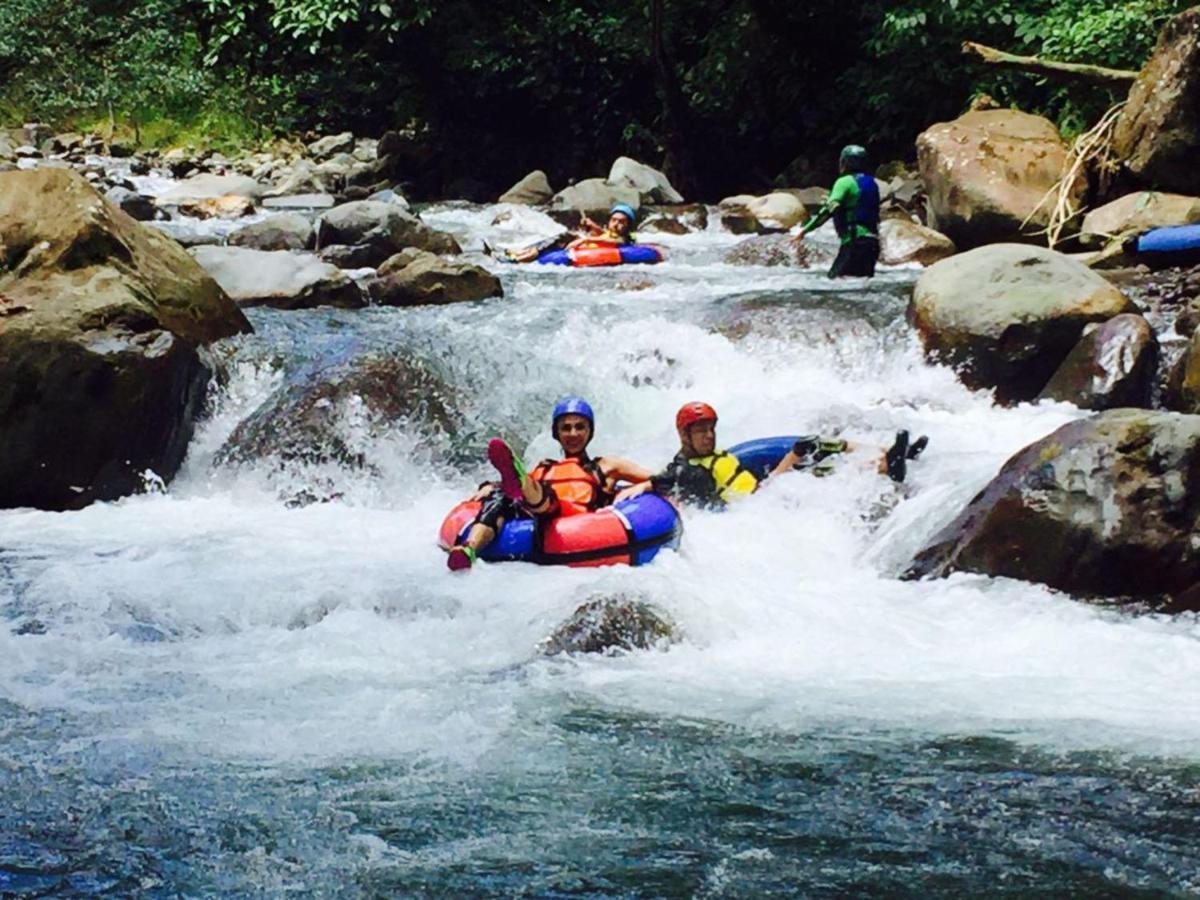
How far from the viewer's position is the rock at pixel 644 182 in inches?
655

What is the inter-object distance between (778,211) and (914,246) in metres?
3.05

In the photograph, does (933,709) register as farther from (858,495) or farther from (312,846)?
(858,495)

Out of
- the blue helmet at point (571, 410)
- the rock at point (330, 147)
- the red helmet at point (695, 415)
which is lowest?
the red helmet at point (695, 415)

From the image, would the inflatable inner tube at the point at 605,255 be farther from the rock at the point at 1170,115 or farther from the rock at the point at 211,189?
the rock at the point at 211,189

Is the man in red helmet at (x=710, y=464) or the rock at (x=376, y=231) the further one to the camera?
the rock at (x=376, y=231)

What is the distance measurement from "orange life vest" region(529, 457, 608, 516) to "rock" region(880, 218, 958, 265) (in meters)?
6.34

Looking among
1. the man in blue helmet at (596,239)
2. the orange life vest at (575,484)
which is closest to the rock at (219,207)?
the man in blue helmet at (596,239)

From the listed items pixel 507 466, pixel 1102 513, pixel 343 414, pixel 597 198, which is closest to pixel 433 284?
pixel 343 414

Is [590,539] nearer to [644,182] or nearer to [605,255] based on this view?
[605,255]

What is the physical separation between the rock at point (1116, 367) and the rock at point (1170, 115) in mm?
3602

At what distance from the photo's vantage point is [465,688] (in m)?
4.48

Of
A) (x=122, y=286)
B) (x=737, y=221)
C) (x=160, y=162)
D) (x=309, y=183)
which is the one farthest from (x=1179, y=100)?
(x=160, y=162)

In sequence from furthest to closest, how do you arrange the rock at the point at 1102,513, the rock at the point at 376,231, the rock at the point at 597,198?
1. the rock at the point at 597,198
2. the rock at the point at 376,231
3. the rock at the point at 1102,513

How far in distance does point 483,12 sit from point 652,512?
49.6 ft
